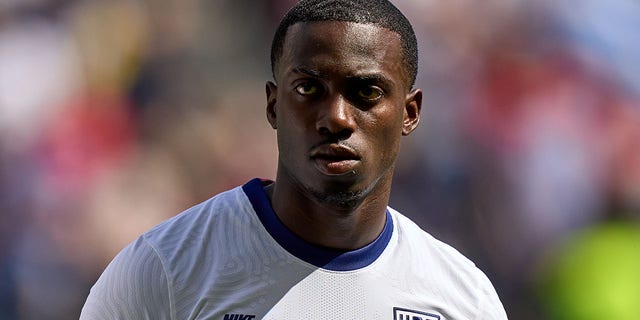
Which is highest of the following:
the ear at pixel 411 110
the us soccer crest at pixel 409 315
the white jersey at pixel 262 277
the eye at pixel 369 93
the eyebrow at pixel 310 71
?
the eyebrow at pixel 310 71

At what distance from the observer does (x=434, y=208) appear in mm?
4910

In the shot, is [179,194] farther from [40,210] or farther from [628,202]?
[628,202]

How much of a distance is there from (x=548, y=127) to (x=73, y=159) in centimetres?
262

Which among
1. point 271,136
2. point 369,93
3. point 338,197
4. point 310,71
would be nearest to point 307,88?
point 310,71

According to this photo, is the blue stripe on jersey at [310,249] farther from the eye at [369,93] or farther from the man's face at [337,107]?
the eye at [369,93]

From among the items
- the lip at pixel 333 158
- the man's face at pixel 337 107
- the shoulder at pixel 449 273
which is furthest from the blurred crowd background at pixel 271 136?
the lip at pixel 333 158

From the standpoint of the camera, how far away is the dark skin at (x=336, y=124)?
2.41 meters

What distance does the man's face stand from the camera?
240cm

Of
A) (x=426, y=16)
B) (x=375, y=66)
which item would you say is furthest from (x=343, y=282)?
(x=426, y=16)

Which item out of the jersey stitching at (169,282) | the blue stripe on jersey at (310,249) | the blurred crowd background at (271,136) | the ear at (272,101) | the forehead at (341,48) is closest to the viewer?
the jersey stitching at (169,282)

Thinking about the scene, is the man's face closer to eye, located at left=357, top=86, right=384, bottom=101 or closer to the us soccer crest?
eye, located at left=357, top=86, right=384, bottom=101

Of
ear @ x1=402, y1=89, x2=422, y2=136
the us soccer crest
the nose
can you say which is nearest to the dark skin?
the nose

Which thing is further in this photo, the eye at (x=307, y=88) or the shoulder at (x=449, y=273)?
the shoulder at (x=449, y=273)

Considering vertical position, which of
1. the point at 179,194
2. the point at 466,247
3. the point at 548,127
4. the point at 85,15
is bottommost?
the point at 466,247
